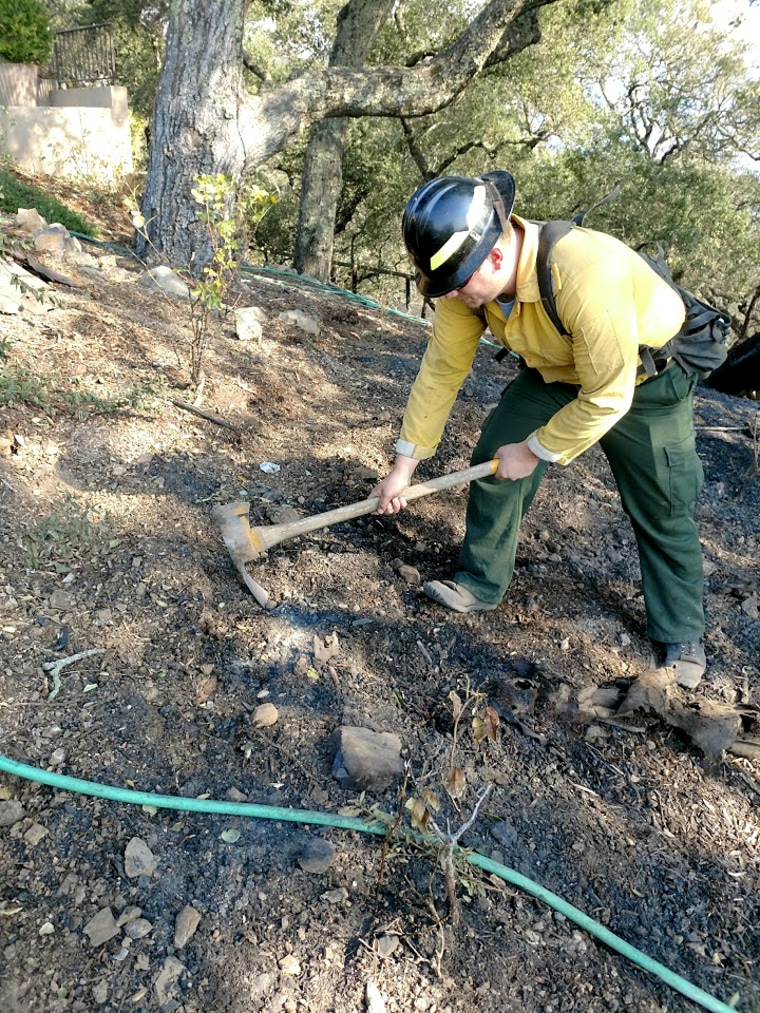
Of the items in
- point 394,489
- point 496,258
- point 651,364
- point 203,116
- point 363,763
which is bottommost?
point 363,763

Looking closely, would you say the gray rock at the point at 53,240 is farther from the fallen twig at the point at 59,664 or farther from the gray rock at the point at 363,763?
the gray rock at the point at 363,763

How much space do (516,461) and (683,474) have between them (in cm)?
65

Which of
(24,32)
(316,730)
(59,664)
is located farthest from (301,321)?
(24,32)

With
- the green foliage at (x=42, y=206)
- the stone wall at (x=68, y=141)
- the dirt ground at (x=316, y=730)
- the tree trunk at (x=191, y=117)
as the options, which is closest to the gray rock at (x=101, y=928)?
the dirt ground at (x=316, y=730)

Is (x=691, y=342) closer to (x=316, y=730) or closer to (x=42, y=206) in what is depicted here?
(x=316, y=730)

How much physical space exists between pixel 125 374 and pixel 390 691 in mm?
2404

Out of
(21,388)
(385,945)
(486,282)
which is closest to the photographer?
(385,945)

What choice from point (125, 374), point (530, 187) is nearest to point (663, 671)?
point (125, 374)

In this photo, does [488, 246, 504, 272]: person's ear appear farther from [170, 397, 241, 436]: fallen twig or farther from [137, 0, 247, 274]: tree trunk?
[137, 0, 247, 274]: tree trunk

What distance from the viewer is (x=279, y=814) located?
1.84 meters

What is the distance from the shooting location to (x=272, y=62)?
15781 mm

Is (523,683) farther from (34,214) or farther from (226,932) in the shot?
(34,214)

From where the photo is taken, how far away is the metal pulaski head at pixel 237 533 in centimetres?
248

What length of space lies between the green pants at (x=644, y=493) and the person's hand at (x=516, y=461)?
11cm
